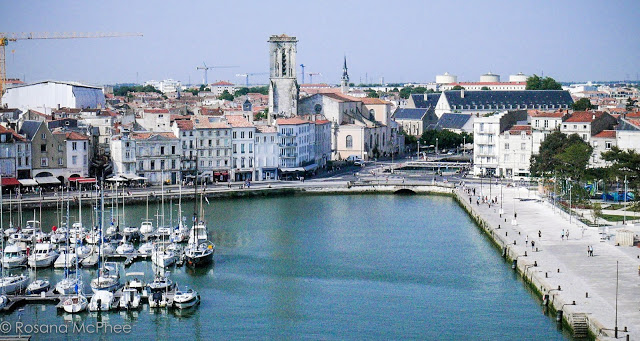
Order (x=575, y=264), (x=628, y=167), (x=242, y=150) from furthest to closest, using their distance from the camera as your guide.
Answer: (x=242, y=150) < (x=628, y=167) < (x=575, y=264)

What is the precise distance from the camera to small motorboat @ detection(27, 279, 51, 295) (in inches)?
1192

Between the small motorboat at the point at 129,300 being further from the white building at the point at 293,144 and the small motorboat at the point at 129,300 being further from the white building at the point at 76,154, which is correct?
the white building at the point at 293,144

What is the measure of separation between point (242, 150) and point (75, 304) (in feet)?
99.1

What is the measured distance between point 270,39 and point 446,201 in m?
20.8

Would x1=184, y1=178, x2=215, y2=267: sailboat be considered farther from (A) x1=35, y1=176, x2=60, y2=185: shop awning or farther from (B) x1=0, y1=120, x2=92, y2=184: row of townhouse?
(B) x1=0, y1=120, x2=92, y2=184: row of townhouse

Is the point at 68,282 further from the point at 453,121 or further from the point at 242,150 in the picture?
the point at 453,121

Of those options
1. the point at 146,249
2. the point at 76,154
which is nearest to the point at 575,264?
the point at 146,249

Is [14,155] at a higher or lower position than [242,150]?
lower

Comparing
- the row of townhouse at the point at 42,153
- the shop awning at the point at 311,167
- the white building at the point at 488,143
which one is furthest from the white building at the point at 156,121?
the white building at the point at 488,143

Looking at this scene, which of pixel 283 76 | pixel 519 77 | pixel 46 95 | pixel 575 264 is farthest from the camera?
pixel 519 77

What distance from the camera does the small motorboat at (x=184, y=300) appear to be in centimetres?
2892

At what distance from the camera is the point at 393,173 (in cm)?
6319

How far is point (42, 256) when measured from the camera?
34594 mm

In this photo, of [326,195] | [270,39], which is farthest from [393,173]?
[270,39]
